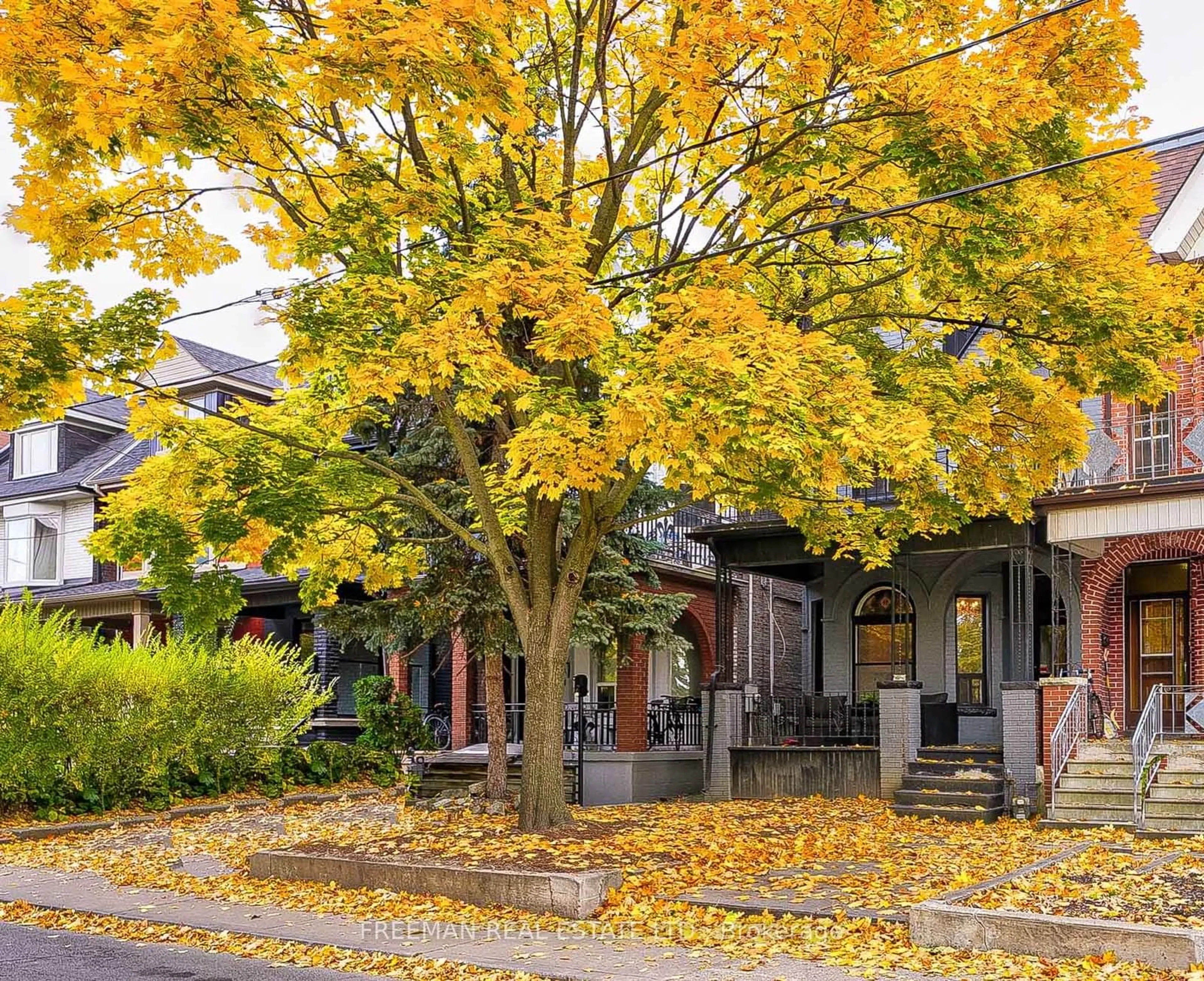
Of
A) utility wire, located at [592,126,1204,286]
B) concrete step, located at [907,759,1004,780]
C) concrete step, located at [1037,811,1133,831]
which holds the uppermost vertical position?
utility wire, located at [592,126,1204,286]

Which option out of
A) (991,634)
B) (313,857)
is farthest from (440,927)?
(991,634)

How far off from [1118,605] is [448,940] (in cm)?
1294

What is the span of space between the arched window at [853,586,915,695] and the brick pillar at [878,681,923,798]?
13.4 feet

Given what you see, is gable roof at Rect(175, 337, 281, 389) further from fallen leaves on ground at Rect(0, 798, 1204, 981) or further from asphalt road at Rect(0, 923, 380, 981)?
asphalt road at Rect(0, 923, 380, 981)

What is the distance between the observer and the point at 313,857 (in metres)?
13.3

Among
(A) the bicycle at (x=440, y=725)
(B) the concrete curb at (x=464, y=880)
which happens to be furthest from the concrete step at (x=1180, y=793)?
(A) the bicycle at (x=440, y=725)

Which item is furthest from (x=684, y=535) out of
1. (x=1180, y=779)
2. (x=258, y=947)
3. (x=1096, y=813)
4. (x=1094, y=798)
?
(x=258, y=947)

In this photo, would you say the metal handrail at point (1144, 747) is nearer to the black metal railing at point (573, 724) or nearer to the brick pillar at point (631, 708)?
the brick pillar at point (631, 708)

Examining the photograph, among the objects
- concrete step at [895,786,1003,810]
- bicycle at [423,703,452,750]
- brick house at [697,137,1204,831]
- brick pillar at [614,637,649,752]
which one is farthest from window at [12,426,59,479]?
A: concrete step at [895,786,1003,810]

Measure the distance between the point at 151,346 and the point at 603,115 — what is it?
5303 mm

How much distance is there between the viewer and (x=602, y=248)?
46.8 feet

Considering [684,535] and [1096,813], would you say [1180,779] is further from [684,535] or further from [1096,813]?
[684,535]

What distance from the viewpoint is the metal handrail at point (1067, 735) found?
16031 millimetres

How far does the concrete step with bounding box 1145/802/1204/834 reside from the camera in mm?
14211
